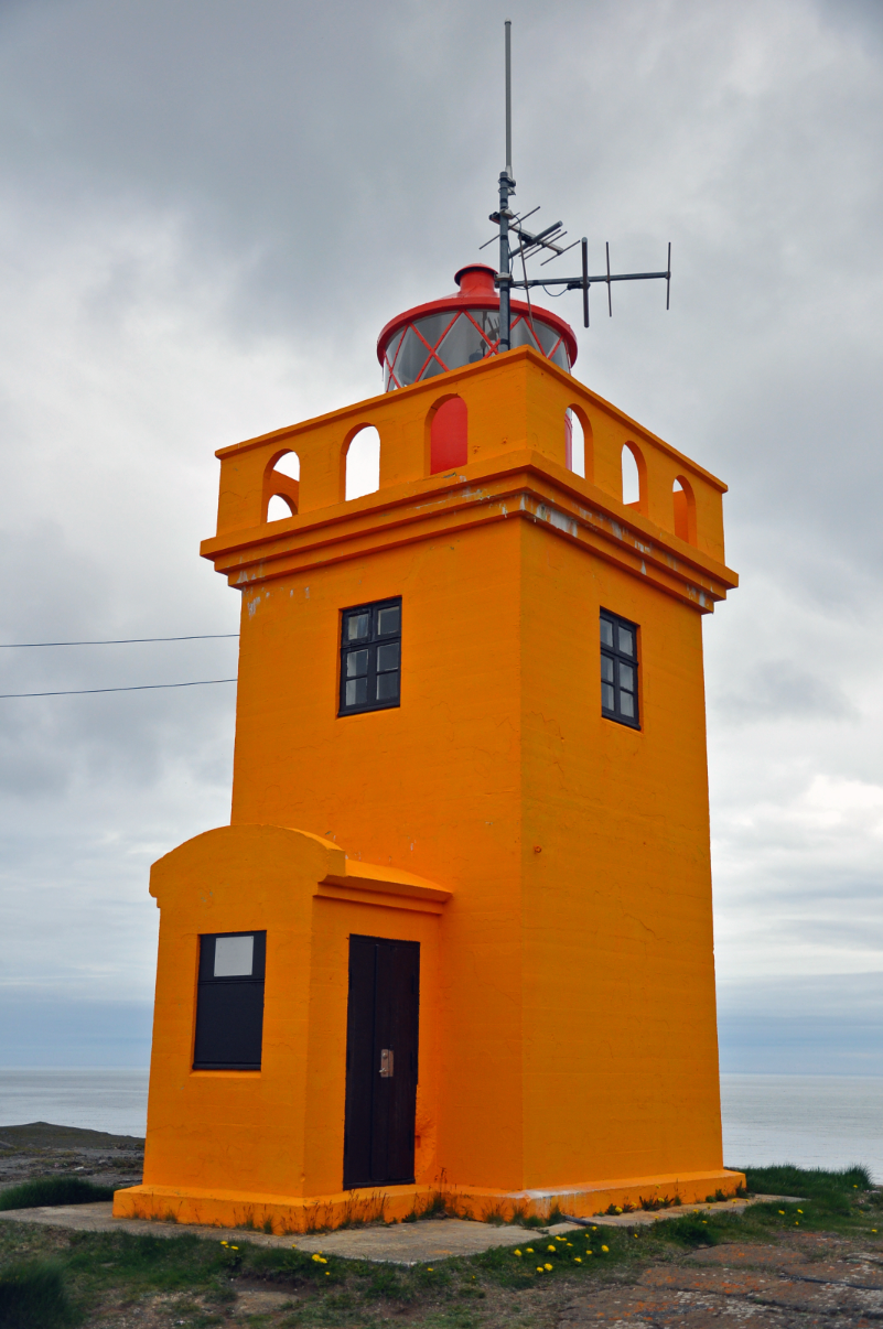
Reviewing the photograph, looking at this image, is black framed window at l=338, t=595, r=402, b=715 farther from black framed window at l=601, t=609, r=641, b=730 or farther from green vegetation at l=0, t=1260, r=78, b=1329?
green vegetation at l=0, t=1260, r=78, b=1329

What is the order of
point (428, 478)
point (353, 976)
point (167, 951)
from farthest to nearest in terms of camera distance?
point (428, 478) < point (167, 951) < point (353, 976)

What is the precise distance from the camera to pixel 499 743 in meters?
10.7

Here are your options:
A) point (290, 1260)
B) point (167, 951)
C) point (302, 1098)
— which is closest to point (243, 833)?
point (167, 951)

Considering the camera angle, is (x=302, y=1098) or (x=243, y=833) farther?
(x=243, y=833)

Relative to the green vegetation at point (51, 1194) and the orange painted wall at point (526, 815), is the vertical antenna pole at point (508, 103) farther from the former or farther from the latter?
the green vegetation at point (51, 1194)

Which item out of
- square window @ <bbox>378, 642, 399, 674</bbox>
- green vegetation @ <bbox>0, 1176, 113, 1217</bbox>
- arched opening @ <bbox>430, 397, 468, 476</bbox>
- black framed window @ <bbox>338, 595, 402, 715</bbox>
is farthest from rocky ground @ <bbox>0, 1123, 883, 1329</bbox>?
arched opening @ <bbox>430, 397, 468, 476</bbox>

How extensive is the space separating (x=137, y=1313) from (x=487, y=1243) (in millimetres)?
2524

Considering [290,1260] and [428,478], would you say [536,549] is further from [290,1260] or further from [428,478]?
[290,1260]

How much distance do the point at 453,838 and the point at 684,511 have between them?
17.5 feet

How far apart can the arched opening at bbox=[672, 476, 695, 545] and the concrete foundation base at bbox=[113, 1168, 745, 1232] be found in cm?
696

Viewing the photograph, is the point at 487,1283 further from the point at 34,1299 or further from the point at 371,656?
the point at 371,656

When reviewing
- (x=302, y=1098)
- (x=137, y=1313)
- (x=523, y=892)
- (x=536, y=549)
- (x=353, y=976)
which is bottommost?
(x=137, y=1313)

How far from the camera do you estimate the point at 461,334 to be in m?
13.4

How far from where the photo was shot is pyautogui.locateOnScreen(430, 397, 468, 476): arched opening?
41.6 ft
